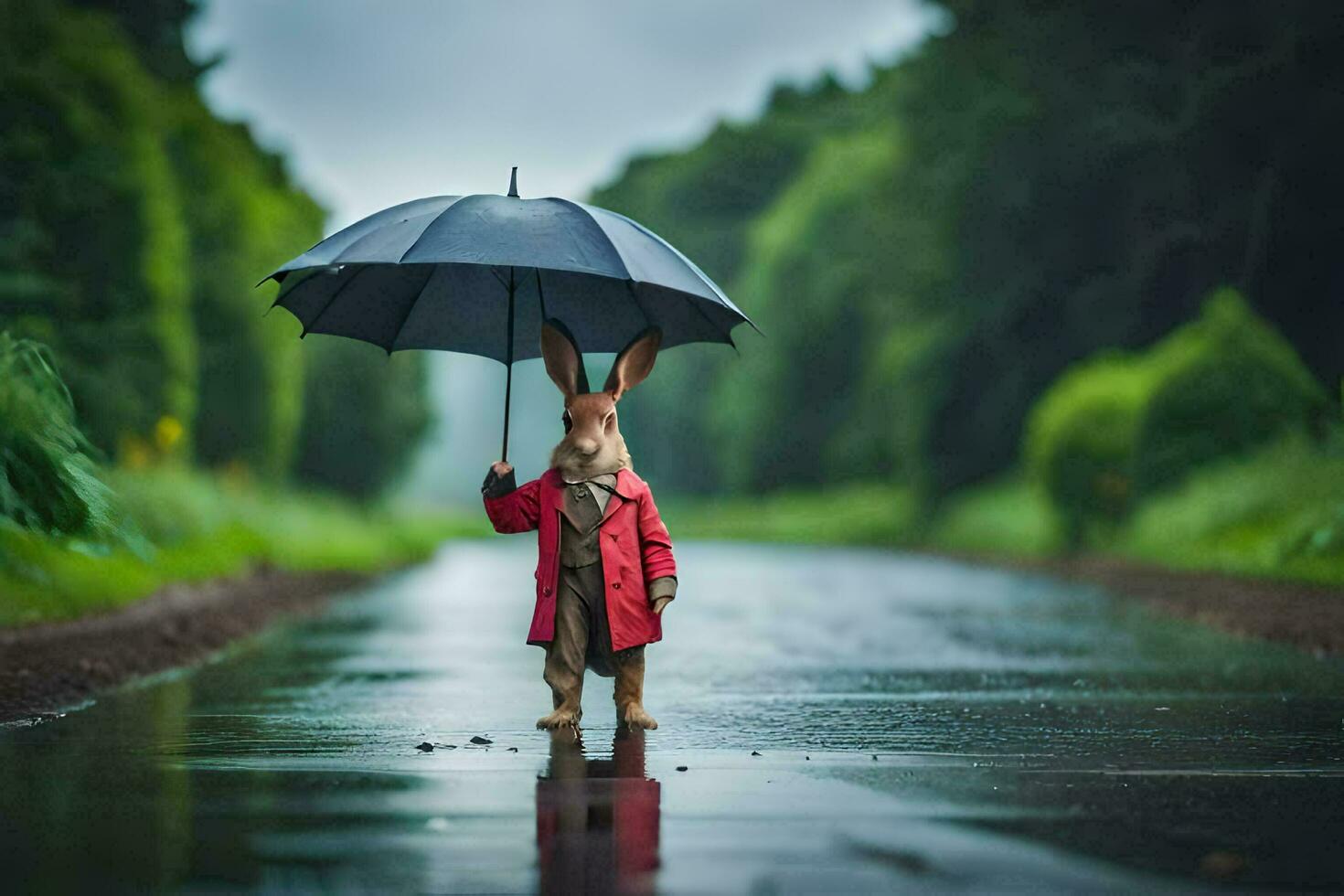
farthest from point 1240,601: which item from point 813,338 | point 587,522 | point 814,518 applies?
point 813,338

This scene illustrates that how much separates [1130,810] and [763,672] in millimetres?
5921

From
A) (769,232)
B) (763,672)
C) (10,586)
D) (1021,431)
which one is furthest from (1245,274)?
(769,232)

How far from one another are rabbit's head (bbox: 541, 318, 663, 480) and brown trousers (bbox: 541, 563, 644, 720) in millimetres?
489

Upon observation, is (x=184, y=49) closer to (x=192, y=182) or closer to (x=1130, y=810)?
(x=192, y=182)

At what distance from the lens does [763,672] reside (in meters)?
12.3

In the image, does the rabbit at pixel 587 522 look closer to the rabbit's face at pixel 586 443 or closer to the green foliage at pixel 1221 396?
the rabbit's face at pixel 586 443

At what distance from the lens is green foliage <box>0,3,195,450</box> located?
17.2 meters

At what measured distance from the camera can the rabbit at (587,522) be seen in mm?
8508

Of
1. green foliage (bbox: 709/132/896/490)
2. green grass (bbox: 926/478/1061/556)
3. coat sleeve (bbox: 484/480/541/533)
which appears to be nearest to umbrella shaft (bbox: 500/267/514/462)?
coat sleeve (bbox: 484/480/541/533)

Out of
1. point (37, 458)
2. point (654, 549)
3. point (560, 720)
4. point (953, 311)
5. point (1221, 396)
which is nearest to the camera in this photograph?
point (654, 549)

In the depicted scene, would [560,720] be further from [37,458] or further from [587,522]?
[37,458]

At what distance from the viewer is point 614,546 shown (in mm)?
8500

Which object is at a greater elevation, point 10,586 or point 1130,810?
point 10,586

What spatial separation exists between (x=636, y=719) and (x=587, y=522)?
108 centimetres
